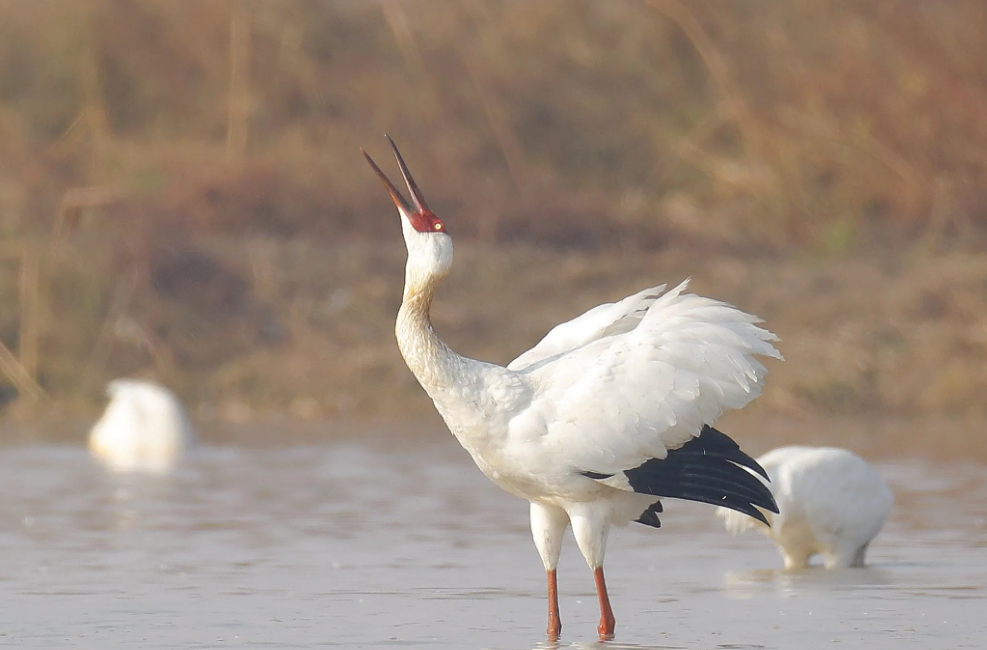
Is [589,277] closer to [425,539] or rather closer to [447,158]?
[447,158]

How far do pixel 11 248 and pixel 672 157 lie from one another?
722 cm

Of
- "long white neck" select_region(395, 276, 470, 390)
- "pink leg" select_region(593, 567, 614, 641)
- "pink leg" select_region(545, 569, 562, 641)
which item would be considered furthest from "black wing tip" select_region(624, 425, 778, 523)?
Result: "long white neck" select_region(395, 276, 470, 390)

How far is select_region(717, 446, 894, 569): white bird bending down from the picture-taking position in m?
9.01

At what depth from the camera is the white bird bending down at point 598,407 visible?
7.18 metres

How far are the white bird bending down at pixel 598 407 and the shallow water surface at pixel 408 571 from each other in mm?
494

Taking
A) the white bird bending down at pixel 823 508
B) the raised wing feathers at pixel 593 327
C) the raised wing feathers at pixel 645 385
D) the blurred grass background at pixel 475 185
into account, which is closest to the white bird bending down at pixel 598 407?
the raised wing feathers at pixel 645 385

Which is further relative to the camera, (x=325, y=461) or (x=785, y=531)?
(x=325, y=461)

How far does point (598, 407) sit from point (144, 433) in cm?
791

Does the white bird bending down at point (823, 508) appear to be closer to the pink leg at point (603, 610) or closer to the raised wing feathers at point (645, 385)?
the raised wing feathers at point (645, 385)

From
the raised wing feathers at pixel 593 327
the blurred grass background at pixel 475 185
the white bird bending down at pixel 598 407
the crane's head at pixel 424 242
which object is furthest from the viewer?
the blurred grass background at pixel 475 185

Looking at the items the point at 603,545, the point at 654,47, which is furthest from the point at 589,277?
the point at 603,545

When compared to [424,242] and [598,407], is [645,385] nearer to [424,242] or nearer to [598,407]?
[598,407]

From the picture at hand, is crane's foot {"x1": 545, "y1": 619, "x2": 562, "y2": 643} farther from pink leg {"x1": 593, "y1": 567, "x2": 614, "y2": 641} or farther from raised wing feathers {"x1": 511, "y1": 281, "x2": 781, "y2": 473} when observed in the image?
raised wing feathers {"x1": 511, "y1": 281, "x2": 781, "y2": 473}

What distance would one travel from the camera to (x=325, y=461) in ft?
46.5
